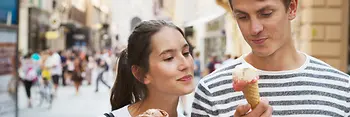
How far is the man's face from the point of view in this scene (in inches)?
84.2

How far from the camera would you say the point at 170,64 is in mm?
2480

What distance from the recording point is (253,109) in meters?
1.84

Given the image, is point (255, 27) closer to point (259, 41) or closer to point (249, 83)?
point (259, 41)

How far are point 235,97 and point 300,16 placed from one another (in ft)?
33.3

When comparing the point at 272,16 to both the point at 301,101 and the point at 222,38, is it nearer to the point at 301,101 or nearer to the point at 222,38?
the point at 301,101

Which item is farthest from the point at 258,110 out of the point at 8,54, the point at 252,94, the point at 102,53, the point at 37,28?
the point at 37,28

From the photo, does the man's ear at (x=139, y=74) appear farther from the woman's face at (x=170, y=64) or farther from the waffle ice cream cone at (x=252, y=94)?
the waffle ice cream cone at (x=252, y=94)

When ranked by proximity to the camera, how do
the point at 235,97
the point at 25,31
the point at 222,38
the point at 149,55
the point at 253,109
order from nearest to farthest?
the point at 253,109
the point at 235,97
the point at 149,55
the point at 222,38
the point at 25,31

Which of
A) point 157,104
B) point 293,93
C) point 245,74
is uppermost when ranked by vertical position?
point 245,74

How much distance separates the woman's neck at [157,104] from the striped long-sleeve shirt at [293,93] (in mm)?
192

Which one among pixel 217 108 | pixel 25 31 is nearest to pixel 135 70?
pixel 217 108

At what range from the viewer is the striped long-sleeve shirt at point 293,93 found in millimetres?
2291

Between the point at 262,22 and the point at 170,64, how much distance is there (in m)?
0.50

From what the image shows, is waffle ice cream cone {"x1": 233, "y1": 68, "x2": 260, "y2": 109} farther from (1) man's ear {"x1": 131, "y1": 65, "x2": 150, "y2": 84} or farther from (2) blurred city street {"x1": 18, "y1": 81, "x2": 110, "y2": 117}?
(2) blurred city street {"x1": 18, "y1": 81, "x2": 110, "y2": 117}
